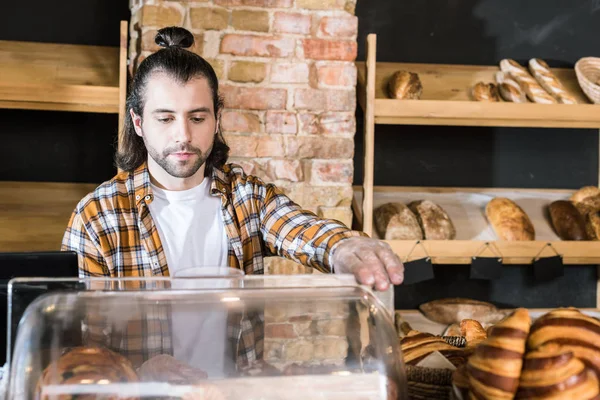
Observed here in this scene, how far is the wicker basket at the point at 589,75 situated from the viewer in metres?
2.54

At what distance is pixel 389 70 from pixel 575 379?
2.19 meters

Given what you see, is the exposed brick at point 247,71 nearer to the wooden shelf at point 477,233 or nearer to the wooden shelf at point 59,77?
the wooden shelf at point 59,77

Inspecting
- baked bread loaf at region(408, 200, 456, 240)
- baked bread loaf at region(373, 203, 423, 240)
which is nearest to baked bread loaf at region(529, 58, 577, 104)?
baked bread loaf at region(408, 200, 456, 240)

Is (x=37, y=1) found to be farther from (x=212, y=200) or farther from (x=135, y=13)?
(x=212, y=200)

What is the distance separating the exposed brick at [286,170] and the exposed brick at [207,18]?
0.50m

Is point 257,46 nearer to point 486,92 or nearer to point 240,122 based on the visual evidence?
point 240,122

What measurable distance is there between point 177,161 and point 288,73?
0.83 meters

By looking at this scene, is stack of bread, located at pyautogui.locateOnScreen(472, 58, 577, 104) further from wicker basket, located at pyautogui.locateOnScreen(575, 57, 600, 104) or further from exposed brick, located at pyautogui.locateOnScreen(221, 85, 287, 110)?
exposed brick, located at pyautogui.locateOnScreen(221, 85, 287, 110)

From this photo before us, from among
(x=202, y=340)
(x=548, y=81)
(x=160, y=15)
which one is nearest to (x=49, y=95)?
(x=160, y=15)

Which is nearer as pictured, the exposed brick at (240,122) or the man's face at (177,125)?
the man's face at (177,125)

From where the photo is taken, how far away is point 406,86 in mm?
2480

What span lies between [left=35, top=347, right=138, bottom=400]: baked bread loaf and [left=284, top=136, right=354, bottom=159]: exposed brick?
163 centimetres

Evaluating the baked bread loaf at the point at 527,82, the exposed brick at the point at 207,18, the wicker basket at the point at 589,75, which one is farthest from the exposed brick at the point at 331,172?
the wicker basket at the point at 589,75

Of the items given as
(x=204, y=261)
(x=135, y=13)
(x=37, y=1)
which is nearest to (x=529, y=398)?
(x=204, y=261)
